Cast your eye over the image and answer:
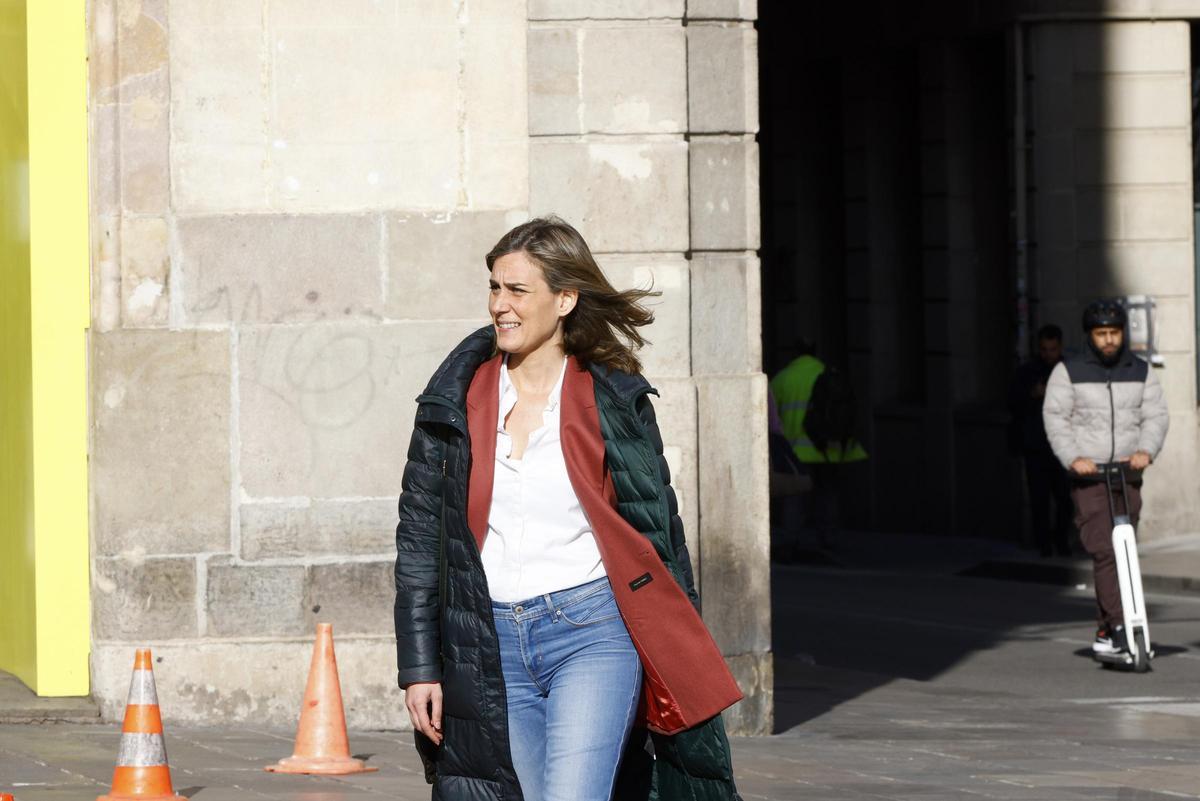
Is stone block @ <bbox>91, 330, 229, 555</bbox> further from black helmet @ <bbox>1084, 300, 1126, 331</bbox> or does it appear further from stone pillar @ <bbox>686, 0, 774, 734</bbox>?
black helmet @ <bbox>1084, 300, 1126, 331</bbox>

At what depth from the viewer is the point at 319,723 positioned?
317 inches

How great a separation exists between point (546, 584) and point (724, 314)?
4.22 meters

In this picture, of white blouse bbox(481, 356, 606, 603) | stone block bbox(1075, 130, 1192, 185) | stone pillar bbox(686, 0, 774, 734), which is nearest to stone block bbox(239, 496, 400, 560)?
stone pillar bbox(686, 0, 774, 734)

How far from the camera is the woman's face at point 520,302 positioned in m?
5.18

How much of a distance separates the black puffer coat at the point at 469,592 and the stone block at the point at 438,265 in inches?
149

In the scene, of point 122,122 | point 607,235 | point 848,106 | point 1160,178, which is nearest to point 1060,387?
point 607,235

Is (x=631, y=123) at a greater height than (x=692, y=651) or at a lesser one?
greater

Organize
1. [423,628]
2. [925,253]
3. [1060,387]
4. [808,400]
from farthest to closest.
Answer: [925,253], [808,400], [1060,387], [423,628]

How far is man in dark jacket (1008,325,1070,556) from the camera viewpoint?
18469 mm

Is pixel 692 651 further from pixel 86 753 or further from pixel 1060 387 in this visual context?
pixel 1060 387

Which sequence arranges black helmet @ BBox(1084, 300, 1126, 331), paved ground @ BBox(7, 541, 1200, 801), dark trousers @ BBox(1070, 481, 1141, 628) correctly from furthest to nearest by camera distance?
black helmet @ BBox(1084, 300, 1126, 331) → dark trousers @ BBox(1070, 481, 1141, 628) → paved ground @ BBox(7, 541, 1200, 801)

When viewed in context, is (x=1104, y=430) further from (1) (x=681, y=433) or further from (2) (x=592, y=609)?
(2) (x=592, y=609)

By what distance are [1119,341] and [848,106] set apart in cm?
963

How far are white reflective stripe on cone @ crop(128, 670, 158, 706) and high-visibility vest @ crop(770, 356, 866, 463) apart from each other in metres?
12.1
